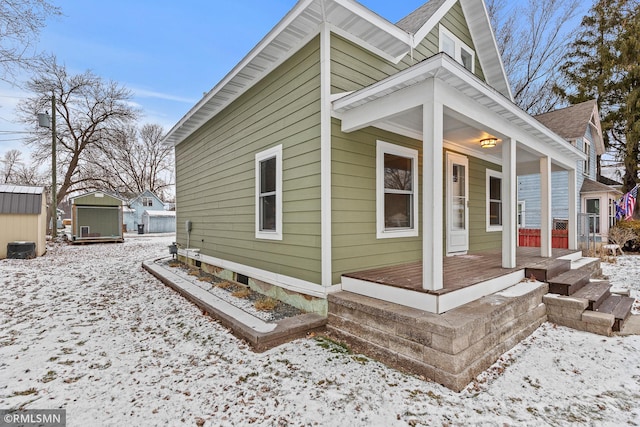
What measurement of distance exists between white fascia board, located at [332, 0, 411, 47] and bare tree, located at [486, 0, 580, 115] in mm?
14046

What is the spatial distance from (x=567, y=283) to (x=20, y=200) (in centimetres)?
1416

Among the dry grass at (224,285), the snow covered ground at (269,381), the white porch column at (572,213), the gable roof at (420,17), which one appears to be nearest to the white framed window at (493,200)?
the white porch column at (572,213)

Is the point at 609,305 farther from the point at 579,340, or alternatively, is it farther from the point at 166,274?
the point at 166,274

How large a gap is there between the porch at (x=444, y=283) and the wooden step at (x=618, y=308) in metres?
0.83

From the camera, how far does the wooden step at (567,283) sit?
396cm

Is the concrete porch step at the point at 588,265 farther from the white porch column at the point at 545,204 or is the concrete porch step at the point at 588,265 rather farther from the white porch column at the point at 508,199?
the white porch column at the point at 508,199

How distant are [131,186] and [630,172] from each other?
37.2m

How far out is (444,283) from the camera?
3.21m

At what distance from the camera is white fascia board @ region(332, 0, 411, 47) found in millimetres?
3432

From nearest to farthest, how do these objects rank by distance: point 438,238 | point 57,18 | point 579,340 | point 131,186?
point 438,238 < point 579,340 < point 57,18 < point 131,186

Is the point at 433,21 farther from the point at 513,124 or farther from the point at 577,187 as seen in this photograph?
the point at 577,187

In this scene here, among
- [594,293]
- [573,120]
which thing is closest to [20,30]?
[594,293]

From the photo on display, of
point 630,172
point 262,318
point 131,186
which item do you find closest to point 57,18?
point 262,318

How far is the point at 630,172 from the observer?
47.8 feet
